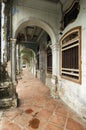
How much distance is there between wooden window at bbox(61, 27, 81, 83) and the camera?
3338 mm

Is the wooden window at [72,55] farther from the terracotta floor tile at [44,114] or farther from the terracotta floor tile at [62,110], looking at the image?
the terracotta floor tile at [44,114]

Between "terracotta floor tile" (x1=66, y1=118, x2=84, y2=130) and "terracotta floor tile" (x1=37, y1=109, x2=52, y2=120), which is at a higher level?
"terracotta floor tile" (x1=37, y1=109, x2=52, y2=120)

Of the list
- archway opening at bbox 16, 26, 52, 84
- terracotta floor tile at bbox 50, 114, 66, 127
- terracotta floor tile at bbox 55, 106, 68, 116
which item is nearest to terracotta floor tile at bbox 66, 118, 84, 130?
terracotta floor tile at bbox 50, 114, 66, 127

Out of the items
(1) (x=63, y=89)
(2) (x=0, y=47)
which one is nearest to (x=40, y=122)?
(1) (x=63, y=89)

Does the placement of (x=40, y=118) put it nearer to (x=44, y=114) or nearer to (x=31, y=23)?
(x=44, y=114)

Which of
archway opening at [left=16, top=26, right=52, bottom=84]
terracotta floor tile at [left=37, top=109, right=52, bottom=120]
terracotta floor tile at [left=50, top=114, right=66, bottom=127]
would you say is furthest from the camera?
archway opening at [left=16, top=26, right=52, bottom=84]

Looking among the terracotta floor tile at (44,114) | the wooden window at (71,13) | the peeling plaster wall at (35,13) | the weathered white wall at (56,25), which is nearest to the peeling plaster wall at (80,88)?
the weathered white wall at (56,25)

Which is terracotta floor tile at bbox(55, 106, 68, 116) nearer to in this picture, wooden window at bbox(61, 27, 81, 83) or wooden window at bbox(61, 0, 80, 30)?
wooden window at bbox(61, 27, 81, 83)

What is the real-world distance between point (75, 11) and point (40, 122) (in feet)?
12.0

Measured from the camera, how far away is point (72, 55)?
3.89 metres

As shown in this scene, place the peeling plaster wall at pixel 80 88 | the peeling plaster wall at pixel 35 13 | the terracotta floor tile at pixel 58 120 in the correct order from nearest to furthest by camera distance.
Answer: the terracotta floor tile at pixel 58 120 < the peeling plaster wall at pixel 80 88 < the peeling plaster wall at pixel 35 13

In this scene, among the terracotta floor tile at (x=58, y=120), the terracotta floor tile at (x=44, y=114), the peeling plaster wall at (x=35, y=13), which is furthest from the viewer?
the peeling plaster wall at (x=35, y=13)

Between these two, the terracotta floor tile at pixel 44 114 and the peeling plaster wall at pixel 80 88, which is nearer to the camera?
the peeling plaster wall at pixel 80 88

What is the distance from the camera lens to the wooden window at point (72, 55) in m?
3.34
